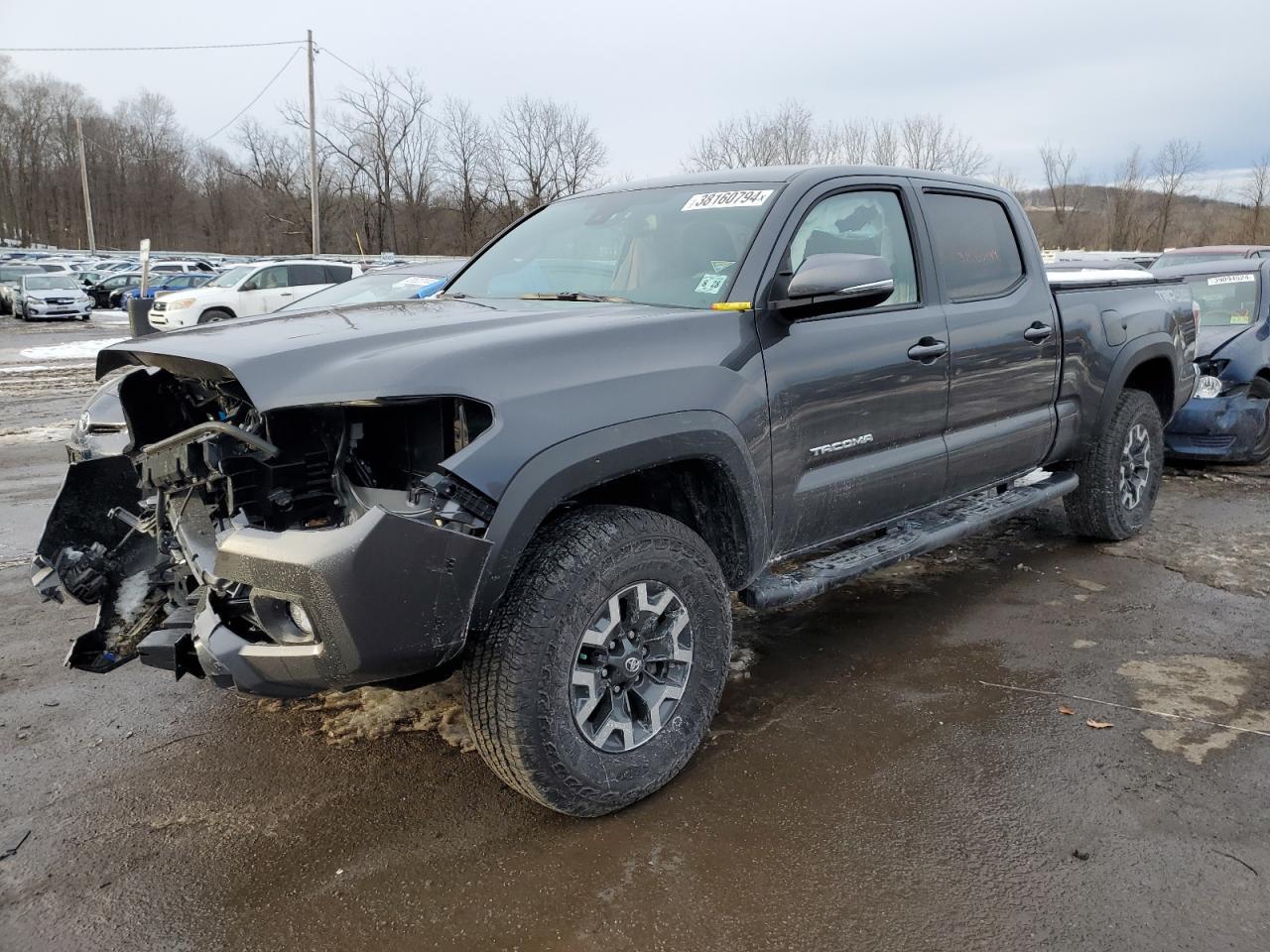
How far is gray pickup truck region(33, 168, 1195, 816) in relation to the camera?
227 centimetres

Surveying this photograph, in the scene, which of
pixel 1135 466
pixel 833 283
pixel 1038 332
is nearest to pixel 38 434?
pixel 833 283

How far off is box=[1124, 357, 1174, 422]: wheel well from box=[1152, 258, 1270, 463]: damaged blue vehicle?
1.97 meters

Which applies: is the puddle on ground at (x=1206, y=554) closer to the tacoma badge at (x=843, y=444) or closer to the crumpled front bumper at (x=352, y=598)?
the tacoma badge at (x=843, y=444)

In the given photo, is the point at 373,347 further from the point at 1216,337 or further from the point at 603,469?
the point at 1216,337

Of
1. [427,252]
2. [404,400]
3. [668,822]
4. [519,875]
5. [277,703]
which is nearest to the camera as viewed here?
[404,400]

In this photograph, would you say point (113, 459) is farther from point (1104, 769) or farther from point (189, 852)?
point (1104, 769)

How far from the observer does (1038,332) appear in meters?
4.27

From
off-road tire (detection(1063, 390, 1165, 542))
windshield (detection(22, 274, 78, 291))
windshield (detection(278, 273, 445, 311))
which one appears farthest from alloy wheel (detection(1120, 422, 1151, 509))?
windshield (detection(22, 274, 78, 291))

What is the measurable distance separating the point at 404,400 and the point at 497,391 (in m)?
0.24

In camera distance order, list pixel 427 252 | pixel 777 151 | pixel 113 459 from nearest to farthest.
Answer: pixel 113 459, pixel 777 151, pixel 427 252

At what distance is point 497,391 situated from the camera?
2.37 meters

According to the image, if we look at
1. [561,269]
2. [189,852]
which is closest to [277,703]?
[189,852]

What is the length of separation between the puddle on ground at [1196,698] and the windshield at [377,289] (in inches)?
245

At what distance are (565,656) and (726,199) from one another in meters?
1.85
